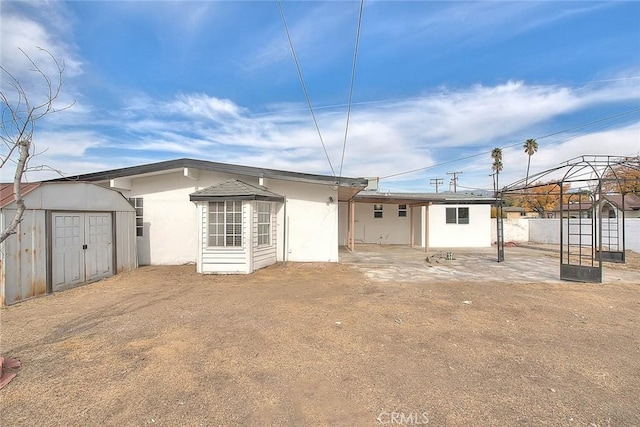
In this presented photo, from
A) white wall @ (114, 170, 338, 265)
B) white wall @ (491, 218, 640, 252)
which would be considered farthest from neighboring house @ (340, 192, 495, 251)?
white wall @ (114, 170, 338, 265)

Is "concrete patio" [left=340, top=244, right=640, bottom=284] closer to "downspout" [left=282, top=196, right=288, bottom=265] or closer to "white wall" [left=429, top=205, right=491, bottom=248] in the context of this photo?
"downspout" [left=282, top=196, right=288, bottom=265]

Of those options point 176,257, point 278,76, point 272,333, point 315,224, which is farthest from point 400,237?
point 272,333

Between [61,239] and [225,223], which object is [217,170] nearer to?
Answer: [225,223]

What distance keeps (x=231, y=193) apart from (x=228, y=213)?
0.61 m

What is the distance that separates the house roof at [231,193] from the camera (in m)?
8.62

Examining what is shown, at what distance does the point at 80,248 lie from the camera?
24.3ft

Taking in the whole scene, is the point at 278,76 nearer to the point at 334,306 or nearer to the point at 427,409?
the point at 334,306

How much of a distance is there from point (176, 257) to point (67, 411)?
8.52 m

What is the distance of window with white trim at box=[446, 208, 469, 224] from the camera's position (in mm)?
17078

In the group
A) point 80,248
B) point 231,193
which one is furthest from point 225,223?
point 80,248

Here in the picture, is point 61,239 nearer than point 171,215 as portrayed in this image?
Yes

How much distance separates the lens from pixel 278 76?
38.3 feet

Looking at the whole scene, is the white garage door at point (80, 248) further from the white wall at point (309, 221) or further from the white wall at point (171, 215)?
the white wall at point (309, 221)

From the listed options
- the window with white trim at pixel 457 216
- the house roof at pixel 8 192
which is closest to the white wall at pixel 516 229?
the window with white trim at pixel 457 216
